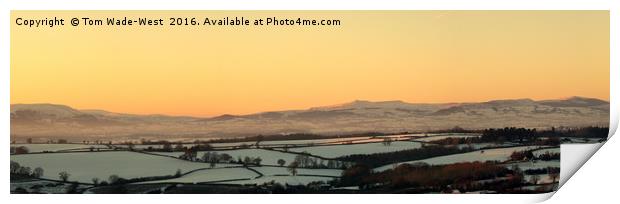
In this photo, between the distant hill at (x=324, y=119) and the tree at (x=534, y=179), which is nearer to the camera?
the distant hill at (x=324, y=119)

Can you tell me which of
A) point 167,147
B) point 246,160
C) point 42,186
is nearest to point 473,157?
point 246,160

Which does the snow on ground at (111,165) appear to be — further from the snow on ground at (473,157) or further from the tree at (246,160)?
the snow on ground at (473,157)

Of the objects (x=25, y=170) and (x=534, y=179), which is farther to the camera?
(x=534, y=179)

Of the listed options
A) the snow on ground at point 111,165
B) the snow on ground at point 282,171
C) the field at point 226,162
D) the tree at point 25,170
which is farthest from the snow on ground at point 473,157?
the tree at point 25,170

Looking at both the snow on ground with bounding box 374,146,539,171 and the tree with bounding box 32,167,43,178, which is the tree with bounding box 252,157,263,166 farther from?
the tree with bounding box 32,167,43,178

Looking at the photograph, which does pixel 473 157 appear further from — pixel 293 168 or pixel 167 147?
pixel 167 147
